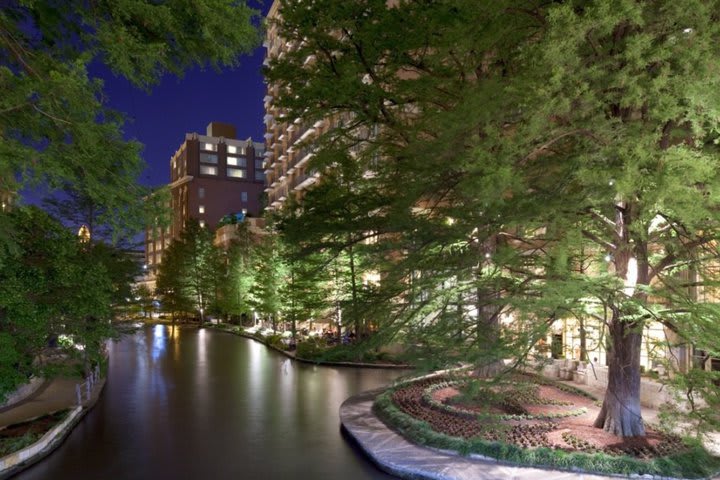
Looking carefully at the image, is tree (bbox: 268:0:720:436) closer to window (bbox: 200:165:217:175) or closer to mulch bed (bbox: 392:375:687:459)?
mulch bed (bbox: 392:375:687:459)

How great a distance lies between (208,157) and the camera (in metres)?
114

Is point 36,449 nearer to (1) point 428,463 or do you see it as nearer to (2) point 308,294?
(1) point 428,463

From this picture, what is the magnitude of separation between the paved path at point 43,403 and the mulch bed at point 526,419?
1155 centimetres

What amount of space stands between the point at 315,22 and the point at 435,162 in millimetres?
6147

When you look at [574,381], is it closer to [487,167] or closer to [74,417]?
[487,167]

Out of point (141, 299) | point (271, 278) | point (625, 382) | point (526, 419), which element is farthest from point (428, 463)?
point (271, 278)

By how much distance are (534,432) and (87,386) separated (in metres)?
15.1

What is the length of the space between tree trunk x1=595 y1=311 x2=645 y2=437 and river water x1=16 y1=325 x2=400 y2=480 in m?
5.56

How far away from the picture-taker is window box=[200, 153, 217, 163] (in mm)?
112750

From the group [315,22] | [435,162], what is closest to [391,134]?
[315,22]

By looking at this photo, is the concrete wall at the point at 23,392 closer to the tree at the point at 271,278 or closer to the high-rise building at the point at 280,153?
the tree at the point at 271,278

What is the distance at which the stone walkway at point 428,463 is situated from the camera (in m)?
10.3

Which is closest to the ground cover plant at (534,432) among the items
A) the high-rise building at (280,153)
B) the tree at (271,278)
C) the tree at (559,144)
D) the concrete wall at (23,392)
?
the tree at (559,144)

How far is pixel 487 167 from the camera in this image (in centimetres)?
827
